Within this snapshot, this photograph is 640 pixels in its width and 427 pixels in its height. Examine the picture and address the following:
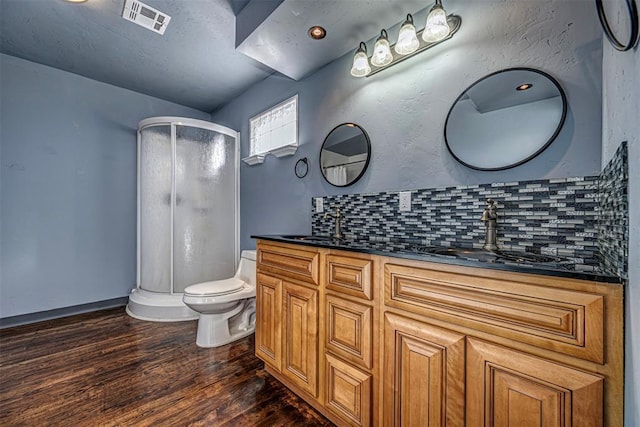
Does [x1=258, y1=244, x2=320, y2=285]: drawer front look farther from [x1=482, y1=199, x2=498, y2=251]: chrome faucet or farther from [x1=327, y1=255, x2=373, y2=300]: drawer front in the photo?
[x1=482, y1=199, x2=498, y2=251]: chrome faucet

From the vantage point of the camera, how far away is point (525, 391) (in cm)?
74

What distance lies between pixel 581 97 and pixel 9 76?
4.32 metres

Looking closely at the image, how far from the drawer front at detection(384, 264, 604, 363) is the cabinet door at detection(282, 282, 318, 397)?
54cm

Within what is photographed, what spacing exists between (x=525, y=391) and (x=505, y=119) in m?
1.12

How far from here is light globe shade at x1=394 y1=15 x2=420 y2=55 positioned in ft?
4.72

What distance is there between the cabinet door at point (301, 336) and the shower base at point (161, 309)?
5.31 ft

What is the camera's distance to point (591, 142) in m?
1.05

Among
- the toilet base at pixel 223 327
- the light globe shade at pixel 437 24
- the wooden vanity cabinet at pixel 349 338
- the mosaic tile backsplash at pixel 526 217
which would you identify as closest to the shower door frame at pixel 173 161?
the toilet base at pixel 223 327

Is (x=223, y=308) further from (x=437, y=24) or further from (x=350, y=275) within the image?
(x=437, y=24)

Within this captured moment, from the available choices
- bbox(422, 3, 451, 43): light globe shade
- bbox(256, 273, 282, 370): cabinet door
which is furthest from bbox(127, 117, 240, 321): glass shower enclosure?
bbox(422, 3, 451, 43): light globe shade

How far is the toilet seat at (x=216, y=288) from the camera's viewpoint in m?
2.04

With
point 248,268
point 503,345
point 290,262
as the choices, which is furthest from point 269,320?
point 503,345

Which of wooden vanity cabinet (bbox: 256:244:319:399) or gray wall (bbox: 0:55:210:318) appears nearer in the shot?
wooden vanity cabinet (bbox: 256:244:319:399)

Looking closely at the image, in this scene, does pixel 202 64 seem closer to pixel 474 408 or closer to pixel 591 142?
pixel 591 142
